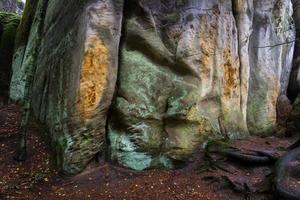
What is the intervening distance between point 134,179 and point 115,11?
423 centimetres

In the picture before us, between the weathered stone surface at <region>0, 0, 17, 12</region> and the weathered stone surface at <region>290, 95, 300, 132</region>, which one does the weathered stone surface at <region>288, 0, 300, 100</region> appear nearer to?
the weathered stone surface at <region>290, 95, 300, 132</region>

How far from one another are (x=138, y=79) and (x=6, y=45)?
24.3 feet

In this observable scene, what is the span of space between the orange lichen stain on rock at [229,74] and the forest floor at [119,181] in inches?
101

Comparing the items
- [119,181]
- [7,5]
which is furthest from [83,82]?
[7,5]

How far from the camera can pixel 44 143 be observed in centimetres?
906

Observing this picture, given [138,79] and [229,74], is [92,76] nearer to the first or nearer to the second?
[138,79]

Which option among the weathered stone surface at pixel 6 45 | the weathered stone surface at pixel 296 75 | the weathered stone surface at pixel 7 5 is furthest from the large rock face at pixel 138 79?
the weathered stone surface at pixel 7 5

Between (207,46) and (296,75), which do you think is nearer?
(207,46)

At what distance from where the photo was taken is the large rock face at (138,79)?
8.12 metres

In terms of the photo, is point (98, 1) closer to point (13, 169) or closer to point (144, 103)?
point (144, 103)

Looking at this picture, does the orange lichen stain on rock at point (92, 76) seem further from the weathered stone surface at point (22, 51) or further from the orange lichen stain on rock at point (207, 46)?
the weathered stone surface at point (22, 51)

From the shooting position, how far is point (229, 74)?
10383 millimetres

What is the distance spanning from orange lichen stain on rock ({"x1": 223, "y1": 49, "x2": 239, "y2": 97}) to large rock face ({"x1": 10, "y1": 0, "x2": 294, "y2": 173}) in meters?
0.03

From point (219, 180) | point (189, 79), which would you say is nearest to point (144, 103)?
point (189, 79)
